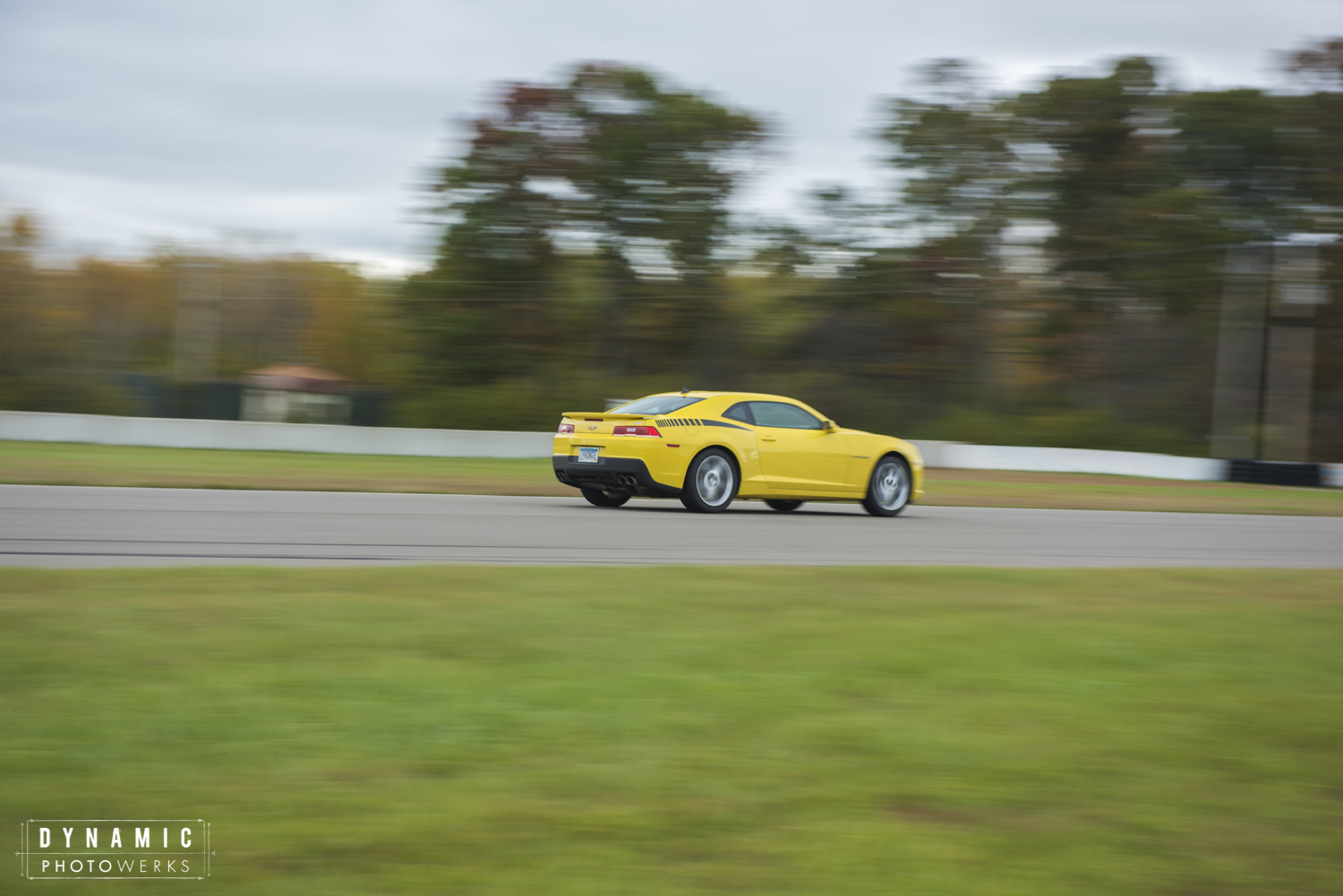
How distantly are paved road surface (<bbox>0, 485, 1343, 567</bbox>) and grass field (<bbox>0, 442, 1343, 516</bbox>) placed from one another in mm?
1883

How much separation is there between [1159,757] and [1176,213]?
125 ft

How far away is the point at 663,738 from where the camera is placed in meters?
4.23

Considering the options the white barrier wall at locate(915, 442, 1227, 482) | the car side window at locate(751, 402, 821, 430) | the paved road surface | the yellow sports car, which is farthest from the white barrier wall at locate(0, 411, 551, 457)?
the car side window at locate(751, 402, 821, 430)

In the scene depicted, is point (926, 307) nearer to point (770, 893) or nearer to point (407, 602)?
point (407, 602)

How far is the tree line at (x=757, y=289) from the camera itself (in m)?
33.4

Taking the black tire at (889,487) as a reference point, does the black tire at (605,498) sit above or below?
below

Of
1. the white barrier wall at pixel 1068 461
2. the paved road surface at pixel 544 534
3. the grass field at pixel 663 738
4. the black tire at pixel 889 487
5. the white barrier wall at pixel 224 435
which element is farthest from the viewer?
the white barrier wall at pixel 1068 461

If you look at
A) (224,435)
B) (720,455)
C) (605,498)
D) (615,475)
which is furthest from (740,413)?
(224,435)

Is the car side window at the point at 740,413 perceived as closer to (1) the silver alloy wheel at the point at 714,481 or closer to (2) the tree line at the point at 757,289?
(1) the silver alloy wheel at the point at 714,481

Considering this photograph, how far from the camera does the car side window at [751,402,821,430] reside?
13.8 m

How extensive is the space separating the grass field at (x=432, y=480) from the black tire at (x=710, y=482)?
3555mm


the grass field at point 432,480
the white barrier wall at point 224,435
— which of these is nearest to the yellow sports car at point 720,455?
the grass field at point 432,480

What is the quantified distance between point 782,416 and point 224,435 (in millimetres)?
16935

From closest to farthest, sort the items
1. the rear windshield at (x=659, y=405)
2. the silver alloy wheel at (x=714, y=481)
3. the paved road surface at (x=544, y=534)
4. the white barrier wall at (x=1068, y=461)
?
the paved road surface at (x=544, y=534) < the rear windshield at (x=659, y=405) < the silver alloy wheel at (x=714, y=481) < the white barrier wall at (x=1068, y=461)
